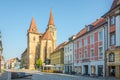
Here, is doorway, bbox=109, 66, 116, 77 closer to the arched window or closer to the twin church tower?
the arched window

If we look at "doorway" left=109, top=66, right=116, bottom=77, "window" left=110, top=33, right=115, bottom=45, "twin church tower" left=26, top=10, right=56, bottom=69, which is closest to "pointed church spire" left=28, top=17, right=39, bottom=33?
"twin church tower" left=26, top=10, right=56, bottom=69

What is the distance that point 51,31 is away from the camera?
14588 centimetres

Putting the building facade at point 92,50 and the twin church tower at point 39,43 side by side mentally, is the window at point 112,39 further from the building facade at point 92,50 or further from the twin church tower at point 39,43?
the twin church tower at point 39,43

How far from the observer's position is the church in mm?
129875

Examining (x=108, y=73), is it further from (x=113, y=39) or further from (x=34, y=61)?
(x=34, y=61)

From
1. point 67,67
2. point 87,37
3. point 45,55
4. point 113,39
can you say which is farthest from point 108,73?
point 45,55

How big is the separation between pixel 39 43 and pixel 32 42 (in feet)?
12.5

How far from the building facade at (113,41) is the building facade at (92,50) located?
6.82 feet

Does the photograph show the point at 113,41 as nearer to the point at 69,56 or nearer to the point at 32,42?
the point at 69,56

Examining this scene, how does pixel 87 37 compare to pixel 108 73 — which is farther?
pixel 87 37

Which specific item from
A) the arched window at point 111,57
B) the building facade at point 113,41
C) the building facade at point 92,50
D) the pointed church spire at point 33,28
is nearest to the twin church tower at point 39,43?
the pointed church spire at point 33,28

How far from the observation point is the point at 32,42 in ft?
458

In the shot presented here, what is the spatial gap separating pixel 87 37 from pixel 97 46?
22.8ft

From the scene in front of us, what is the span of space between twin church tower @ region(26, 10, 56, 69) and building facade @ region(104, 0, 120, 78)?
84474mm
